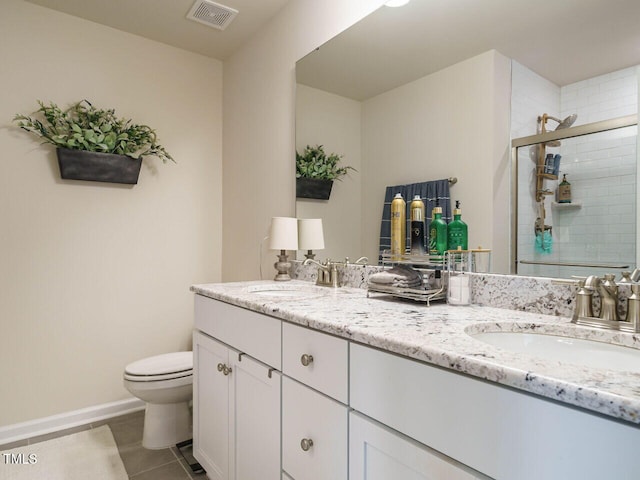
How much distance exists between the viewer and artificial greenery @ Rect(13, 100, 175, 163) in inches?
87.9

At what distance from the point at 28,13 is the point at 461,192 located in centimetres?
261

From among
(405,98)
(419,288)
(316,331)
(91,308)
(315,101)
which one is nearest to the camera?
(316,331)

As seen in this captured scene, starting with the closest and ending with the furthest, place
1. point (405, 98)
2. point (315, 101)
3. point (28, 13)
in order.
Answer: point (405, 98) < point (315, 101) < point (28, 13)

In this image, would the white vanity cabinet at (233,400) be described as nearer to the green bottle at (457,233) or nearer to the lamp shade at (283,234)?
the lamp shade at (283,234)

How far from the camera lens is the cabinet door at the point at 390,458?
740mm

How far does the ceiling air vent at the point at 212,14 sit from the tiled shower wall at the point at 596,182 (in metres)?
1.89

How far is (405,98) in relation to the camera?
63.8 inches

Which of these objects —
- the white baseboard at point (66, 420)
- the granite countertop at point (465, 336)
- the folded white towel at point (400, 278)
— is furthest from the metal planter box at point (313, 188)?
the white baseboard at point (66, 420)

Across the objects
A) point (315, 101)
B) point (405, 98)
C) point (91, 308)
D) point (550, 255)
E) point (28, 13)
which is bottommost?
point (91, 308)

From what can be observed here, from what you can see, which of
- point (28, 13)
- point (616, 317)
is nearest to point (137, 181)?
point (28, 13)

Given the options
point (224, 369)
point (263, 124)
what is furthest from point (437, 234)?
point (263, 124)

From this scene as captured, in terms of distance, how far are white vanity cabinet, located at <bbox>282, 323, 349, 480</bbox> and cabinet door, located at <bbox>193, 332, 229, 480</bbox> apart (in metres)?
0.47

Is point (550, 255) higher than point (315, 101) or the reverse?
the reverse

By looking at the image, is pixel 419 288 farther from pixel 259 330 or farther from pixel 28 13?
pixel 28 13
